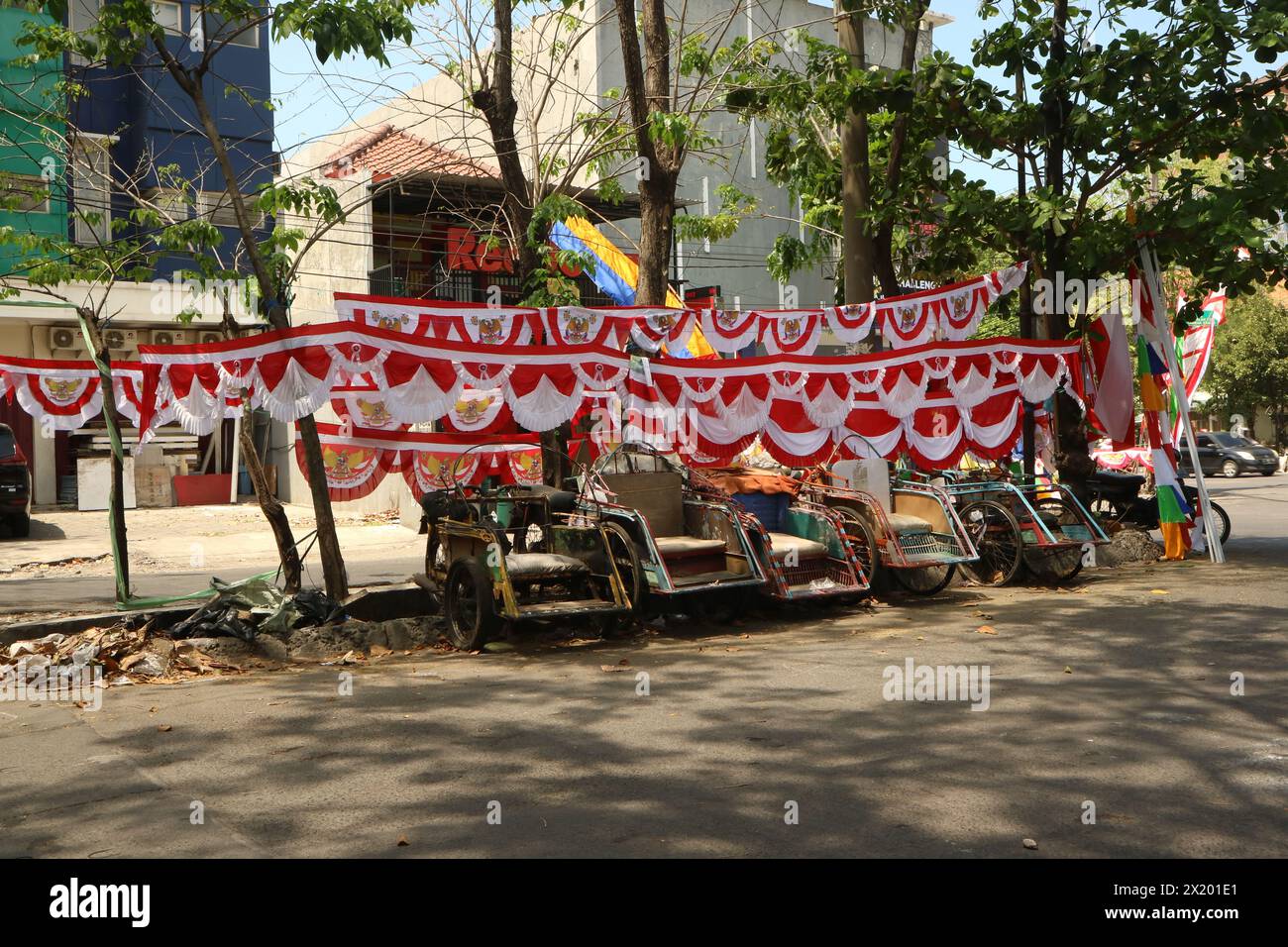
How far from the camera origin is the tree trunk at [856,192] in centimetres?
1462

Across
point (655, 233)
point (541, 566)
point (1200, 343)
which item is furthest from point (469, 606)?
point (1200, 343)

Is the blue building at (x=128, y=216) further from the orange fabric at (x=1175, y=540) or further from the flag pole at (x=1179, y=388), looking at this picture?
the orange fabric at (x=1175, y=540)

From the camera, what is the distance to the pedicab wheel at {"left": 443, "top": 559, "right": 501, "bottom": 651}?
958cm

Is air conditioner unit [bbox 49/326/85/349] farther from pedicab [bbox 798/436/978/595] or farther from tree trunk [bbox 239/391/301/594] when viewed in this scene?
pedicab [bbox 798/436/978/595]

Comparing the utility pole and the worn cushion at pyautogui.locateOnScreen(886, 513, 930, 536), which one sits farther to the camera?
the utility pole

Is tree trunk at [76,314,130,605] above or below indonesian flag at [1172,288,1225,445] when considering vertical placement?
below

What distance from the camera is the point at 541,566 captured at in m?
9.77

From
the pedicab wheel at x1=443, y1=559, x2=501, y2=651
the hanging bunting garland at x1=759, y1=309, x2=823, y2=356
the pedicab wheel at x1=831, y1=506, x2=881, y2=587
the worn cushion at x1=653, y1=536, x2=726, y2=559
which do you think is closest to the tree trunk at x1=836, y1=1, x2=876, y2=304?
the hanging bunting garland at x1=759, y1=309, x2=823, y2=356

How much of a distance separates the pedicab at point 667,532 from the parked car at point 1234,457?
28930mm

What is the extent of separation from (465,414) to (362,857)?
7.78 metres

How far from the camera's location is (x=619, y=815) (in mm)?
5195

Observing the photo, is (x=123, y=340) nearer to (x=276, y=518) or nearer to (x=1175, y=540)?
(x=276, y=518)

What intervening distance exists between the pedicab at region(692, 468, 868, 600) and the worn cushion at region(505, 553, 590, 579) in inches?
76.5
